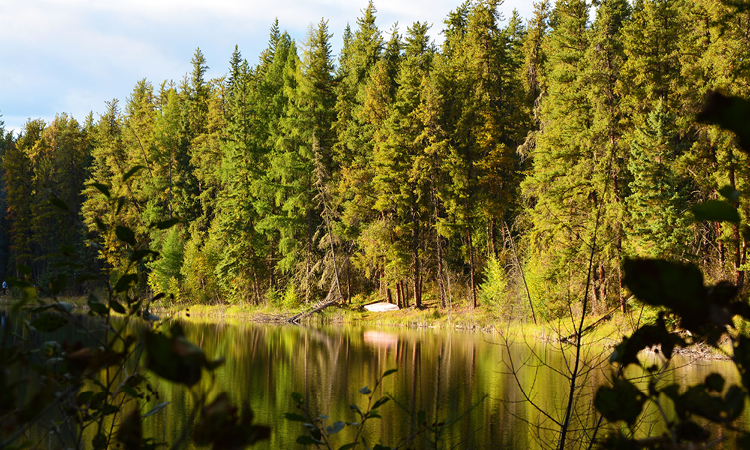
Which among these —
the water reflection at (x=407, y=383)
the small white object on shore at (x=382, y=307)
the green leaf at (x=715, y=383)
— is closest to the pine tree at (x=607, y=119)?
the water reflection at (x=407, y=383)

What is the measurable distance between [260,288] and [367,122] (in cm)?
1005

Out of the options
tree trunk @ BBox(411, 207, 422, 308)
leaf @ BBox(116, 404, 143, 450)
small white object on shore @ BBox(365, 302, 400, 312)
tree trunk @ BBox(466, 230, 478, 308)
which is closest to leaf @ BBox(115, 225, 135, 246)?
leaf @ BBox(116, 404, 143, 450)

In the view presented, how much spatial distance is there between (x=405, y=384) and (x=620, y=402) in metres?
10.3

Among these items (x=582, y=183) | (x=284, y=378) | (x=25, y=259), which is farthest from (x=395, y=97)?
(x=25, y=259)

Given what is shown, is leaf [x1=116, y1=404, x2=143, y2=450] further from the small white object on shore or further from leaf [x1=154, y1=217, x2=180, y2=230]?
the small white object on shore

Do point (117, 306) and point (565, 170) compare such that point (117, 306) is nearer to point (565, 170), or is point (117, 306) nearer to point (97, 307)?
point (97, 307)

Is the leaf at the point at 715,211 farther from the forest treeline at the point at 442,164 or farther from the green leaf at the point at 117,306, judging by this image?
the forest treeline at the point at 442,164

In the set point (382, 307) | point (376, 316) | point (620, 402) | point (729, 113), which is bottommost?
point (376, 316)

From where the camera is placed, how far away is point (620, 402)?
101 centimetres

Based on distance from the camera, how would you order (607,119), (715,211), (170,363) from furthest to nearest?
1. (607,119)
2. (715,211)
3. (170,363)

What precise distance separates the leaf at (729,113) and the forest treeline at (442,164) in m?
16.1

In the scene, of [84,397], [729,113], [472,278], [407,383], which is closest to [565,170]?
[472,278]

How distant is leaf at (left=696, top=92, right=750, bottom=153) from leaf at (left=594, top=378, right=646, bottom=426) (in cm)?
48

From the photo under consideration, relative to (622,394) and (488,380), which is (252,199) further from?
(622,394)
